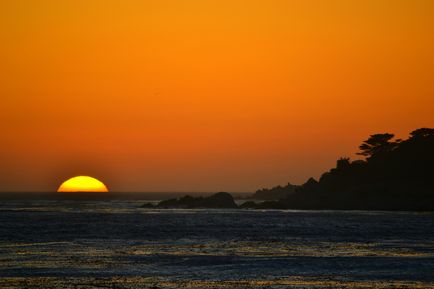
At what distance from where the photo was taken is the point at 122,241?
76.7 metres

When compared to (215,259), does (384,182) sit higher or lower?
higher

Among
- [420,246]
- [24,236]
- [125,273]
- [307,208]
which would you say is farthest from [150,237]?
[307,208]

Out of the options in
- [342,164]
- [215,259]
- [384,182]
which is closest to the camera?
[215,259]

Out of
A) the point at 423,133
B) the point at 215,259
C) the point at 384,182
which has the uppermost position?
the point at 423,133

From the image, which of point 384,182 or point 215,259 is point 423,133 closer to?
point 384,182

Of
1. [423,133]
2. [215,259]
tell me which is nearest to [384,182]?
[423,133]

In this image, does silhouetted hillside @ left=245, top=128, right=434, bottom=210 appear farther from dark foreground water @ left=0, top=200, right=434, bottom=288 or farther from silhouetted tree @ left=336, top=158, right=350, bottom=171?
dark foreground water @ left=0, top=200, right=434, bottom=288

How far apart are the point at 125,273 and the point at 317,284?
12492 millimetres

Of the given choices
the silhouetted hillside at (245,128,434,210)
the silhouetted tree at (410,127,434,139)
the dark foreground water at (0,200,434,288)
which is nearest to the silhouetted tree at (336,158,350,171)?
the silhouetted hillside at (245,128,434,210)

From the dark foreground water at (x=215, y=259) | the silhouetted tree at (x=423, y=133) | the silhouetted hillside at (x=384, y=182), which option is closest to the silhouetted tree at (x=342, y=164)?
the silhouetted hillside at (x=384, y=182)

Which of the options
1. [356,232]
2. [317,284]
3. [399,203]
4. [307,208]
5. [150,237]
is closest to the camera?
[317,284]

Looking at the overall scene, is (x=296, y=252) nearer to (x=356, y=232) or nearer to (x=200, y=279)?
(x=200, y=279)

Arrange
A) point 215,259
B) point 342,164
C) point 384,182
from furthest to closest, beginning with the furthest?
point 342,164 < point 384,182 < point 215,259

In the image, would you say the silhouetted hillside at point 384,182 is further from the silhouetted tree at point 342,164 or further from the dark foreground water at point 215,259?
the dark foreground water at point 215,259
